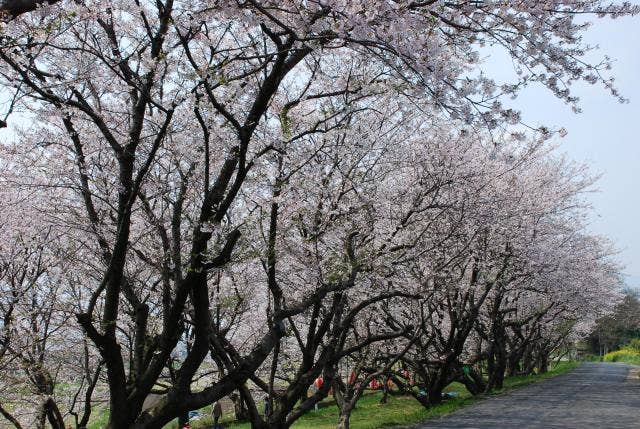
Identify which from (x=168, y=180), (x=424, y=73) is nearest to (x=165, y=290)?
(x=168, y=180)

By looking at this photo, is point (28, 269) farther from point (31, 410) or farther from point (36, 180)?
point (31, 410)

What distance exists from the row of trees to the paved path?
3.20m

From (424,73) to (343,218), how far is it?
5.43 metres

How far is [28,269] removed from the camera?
36.4ft

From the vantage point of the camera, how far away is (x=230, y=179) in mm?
8250

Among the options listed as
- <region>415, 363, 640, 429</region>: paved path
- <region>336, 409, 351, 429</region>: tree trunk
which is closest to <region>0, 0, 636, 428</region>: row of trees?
<region>336, 409, 351, 429</region>: tree trunk

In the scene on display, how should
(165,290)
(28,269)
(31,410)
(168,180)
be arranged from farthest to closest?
1. (31,410)
2. (28,269)
3. (168,180)
4. (165,290)

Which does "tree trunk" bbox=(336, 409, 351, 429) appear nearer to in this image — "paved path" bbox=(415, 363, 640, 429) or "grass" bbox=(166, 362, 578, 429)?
"grass" bbox=(166, 362, 578, 429)

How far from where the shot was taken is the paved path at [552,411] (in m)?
15.7

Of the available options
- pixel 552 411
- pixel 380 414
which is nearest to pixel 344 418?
pixel 552 411

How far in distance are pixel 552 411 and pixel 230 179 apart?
15407mm

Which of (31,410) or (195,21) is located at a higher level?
(195,21)

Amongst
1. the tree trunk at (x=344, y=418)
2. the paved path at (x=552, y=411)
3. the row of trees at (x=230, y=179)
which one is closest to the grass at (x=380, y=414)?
the paved path at (x=552, y=411)

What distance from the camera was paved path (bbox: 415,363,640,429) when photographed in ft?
51.5
